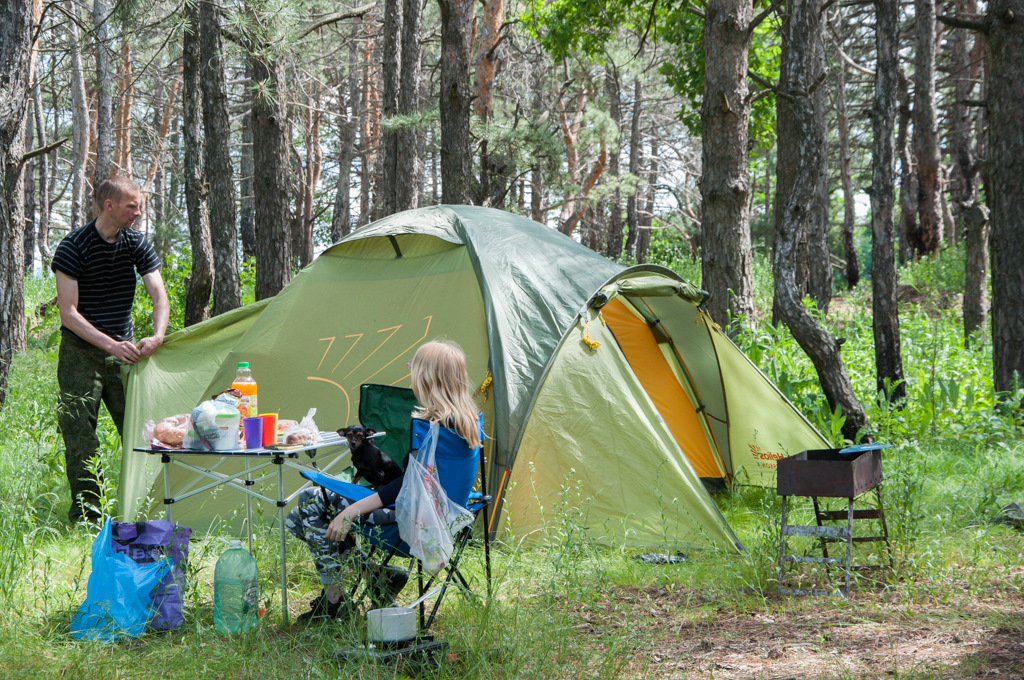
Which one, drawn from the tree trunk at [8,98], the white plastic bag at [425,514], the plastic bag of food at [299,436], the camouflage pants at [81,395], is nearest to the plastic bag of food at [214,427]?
the plastic bag of food at [299,436]

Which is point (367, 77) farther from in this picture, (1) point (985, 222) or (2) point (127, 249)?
(2) point (127, 249)

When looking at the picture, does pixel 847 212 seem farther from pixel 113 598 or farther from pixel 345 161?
pixel 113 598

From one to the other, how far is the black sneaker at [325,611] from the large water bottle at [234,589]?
0.21 m

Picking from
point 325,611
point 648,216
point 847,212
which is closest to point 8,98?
point 325,611

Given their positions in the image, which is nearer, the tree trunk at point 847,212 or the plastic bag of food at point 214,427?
the plastic bag of food at point 214,427

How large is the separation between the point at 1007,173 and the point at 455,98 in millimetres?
4960

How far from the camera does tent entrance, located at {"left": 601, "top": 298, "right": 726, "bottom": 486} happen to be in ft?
16.8

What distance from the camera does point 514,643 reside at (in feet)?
8.54

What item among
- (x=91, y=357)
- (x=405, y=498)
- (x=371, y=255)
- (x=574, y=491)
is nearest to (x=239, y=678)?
(x=405, y=498)

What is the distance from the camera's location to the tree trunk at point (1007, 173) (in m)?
5.68

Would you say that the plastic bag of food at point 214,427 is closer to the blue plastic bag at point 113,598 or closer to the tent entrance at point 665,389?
the blue plastic bag at point 113,598

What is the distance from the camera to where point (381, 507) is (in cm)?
273

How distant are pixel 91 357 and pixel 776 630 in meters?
3.48

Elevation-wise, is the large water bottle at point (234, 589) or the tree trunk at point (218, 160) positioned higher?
the tree trunk at point (218, 160)
